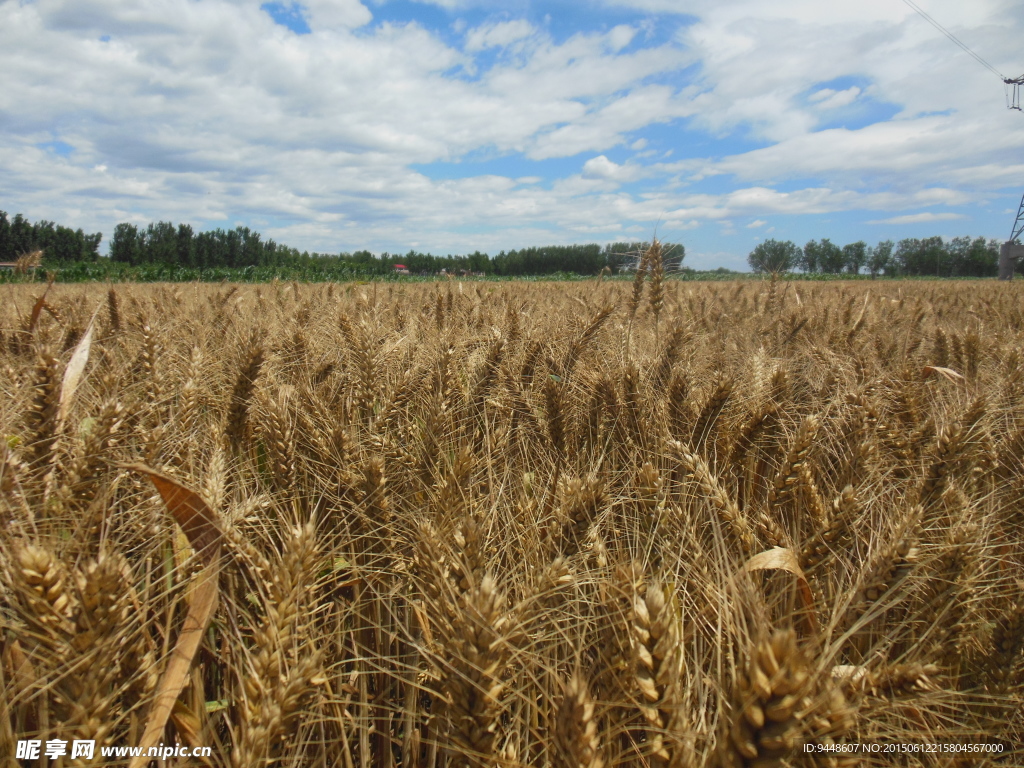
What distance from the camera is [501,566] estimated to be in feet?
4.59

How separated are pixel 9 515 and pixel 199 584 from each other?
0.42 m

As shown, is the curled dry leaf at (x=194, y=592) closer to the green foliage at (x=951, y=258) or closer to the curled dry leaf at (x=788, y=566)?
the curled dry leaf at (x=788, y=566)

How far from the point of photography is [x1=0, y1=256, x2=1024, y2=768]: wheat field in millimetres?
822

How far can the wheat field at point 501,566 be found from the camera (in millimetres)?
822

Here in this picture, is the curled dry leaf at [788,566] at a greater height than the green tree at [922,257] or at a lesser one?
lesser

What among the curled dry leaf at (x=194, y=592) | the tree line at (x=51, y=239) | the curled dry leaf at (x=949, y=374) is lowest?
the curled dry leaf at (x=194, y=592)

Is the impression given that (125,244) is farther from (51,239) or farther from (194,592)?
(194,592)

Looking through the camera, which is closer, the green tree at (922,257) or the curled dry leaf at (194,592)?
the curled dry leaf at (194,592)

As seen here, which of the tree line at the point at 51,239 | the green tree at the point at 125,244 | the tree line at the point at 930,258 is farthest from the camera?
the tree line at the point at 930,258

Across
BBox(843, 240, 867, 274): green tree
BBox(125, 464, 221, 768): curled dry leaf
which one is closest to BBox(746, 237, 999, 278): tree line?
BBox(843, 240, 867, 274): green tree

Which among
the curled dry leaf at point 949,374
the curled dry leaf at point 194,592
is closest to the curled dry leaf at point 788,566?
the curled dry leaf at point 194,592

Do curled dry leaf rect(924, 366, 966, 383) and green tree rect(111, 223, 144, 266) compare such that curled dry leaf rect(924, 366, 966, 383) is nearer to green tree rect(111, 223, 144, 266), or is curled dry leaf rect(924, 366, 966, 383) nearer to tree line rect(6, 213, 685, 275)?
tree line rect(6, 213, 685, 275)

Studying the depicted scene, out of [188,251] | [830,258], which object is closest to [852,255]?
[830,258]

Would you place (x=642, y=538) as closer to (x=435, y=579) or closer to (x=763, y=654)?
(x=435, y=579)
